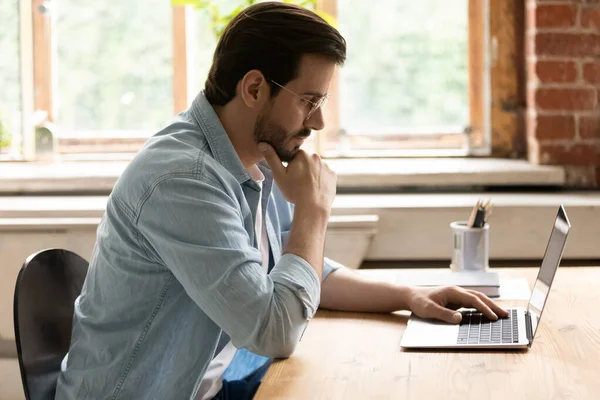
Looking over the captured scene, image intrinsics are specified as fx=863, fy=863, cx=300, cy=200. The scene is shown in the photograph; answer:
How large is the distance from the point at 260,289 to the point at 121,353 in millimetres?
298

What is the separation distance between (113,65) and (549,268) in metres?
2.06

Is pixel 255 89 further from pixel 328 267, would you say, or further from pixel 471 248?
pixel 471 248

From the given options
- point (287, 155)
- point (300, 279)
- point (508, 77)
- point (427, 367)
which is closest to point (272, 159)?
point (287, 155)

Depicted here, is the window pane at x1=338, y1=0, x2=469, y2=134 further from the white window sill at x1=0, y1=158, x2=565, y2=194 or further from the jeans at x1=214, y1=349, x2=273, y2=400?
the jeans at x1=214, y1=349, x2=273, y2=400

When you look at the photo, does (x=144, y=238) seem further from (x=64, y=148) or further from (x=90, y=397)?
(x=64, y=148)

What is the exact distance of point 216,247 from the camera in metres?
1.38

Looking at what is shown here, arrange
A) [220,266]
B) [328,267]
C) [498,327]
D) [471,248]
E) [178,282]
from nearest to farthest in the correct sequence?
[220,266] < [178,282] < [498,327] < [328,267] < [471,248]

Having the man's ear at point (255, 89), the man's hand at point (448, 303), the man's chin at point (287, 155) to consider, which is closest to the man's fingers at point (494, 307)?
the man's hand at point (448, 303)

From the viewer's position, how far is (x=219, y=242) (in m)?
1.39

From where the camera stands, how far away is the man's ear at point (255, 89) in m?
1.59

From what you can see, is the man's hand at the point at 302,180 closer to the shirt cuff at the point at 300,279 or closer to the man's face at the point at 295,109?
the man's face at the point at 295,109

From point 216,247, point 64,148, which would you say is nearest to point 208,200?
point 216,247

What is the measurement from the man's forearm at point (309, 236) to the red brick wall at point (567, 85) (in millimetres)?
1581

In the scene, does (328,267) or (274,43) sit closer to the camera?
(274,43)
